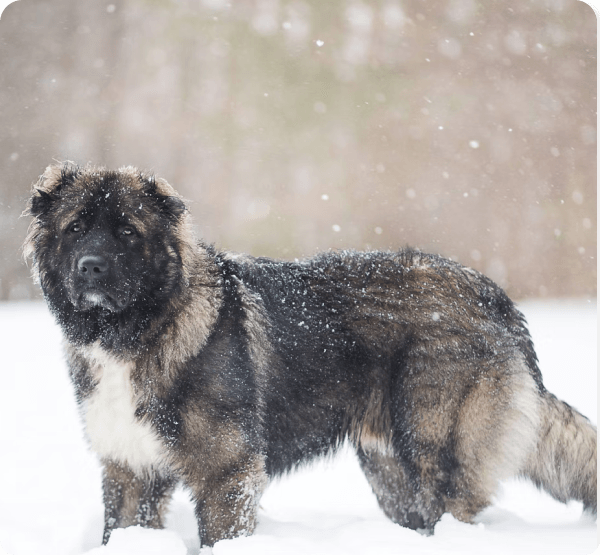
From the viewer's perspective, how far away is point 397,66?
616cm

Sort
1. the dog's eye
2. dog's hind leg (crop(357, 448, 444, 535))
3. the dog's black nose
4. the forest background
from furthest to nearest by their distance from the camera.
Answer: the forest background
dog's hind leg (crop(357, 448, 444, 535))
the dog's eye
the dog's black nose

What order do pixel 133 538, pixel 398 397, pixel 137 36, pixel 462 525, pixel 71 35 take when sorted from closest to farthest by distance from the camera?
pixel 133 538, pixel 462 525, pixel 398 397, pixel 137 36, pixel 71 35

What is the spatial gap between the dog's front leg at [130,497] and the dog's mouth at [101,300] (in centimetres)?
93

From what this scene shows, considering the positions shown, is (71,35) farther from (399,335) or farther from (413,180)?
(399,335)

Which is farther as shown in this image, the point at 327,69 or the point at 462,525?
the point at 327,69

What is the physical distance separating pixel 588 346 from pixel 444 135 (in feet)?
12.9

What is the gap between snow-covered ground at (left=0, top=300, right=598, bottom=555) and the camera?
2.72m

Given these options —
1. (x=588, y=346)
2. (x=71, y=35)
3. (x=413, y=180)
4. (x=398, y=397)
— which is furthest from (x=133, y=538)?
(x=588, y=346)

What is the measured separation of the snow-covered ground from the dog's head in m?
1.05

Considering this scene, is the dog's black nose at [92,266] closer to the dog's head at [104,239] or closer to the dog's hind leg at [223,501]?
the dog's head at [104,239]

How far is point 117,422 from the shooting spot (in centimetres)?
287

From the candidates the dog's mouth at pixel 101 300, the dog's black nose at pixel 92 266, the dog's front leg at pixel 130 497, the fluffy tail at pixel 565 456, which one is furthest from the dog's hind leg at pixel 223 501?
the fluffy tail at pixel 565 456

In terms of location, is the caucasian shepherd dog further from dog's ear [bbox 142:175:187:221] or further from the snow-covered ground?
the snow-covered ground

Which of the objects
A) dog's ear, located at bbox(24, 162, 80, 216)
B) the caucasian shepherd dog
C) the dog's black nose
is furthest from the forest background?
the dog's black nose
